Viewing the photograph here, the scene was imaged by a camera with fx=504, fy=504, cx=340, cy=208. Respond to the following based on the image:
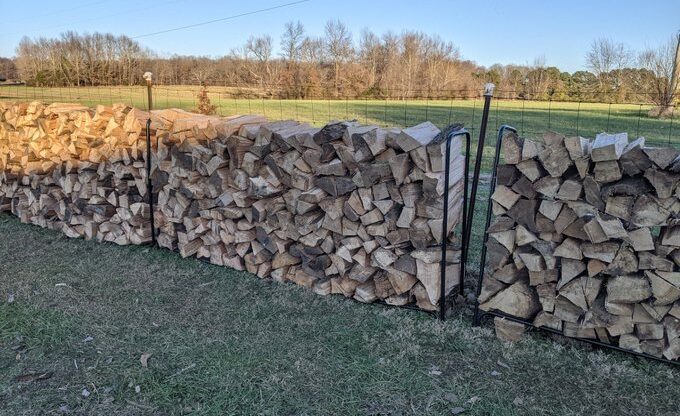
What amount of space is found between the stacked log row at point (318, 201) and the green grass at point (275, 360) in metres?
0.22

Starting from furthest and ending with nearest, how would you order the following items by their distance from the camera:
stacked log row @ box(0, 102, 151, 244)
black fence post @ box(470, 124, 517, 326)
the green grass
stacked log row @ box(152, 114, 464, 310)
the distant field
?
the distant field < stacked log row @ box(0, 102, 151, 244) < stacked log row @ box(152, 114, 464, 310) < black fence post @ box(470, 124, 517, 326) < the green grass

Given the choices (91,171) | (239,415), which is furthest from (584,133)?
(239,415)

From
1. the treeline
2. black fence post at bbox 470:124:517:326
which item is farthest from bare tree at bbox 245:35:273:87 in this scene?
black fence post at bbox 470:124:517:326

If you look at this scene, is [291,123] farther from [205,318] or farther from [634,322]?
[634,322]

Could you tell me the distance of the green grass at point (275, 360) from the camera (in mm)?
2559

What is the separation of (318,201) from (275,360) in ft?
3.96

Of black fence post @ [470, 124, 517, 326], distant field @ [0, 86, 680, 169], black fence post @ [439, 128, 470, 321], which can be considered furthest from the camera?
distant field @ [0, 86, 680, 169]

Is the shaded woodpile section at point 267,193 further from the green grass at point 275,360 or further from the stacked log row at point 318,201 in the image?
the green grass at point 275,360

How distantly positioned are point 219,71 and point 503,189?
13.6m

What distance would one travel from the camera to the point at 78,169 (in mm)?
5148

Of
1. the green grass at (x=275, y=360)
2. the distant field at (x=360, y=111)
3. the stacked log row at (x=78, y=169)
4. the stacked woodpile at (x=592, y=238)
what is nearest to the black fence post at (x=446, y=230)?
the green grass at (x=275, y=360)

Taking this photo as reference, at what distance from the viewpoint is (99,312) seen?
11.7ft

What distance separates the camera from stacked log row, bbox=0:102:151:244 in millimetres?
4844

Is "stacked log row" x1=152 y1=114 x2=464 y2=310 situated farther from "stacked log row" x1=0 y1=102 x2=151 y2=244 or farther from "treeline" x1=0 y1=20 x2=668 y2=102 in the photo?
"treeline" x1=0 y1=20 x2=668 y2=102
